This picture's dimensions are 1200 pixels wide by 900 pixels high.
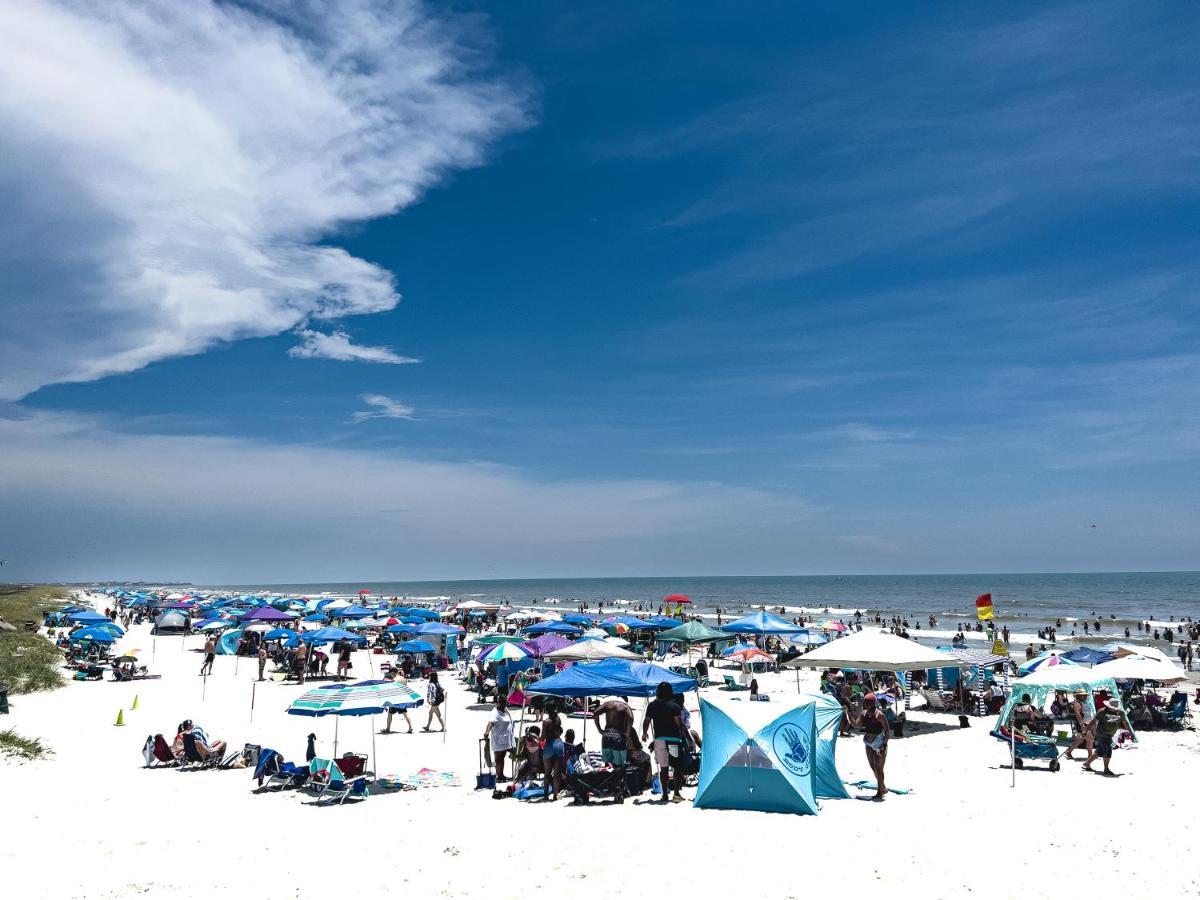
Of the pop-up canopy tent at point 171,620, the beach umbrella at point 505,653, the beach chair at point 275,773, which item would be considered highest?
the beach umbrella at point 505,653

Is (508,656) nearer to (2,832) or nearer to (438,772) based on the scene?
(438,772)

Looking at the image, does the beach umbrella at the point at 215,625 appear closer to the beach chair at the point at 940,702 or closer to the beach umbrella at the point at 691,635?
the beach umbrella at the point at 691,635

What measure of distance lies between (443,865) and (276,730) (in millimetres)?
9529

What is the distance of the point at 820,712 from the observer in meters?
9.91

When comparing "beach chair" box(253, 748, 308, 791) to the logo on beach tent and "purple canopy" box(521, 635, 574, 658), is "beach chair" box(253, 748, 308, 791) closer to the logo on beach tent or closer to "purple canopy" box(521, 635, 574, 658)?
the logo on beach tent

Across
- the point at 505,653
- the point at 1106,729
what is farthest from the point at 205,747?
the point at 1106,729

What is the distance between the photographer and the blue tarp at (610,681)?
11.5 metres

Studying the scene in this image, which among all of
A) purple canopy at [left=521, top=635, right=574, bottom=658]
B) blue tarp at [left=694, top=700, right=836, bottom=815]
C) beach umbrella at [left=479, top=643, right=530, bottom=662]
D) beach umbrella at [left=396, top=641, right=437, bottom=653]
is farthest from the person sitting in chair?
beach umbrella at [left=396, top=641, right=437, bottom=653]

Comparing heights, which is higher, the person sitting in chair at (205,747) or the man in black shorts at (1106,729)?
the man in black shorts at (1106,729)

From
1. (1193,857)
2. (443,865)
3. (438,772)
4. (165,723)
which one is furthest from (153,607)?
(1193,857)

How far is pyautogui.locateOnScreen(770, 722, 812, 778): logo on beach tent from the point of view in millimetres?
9461

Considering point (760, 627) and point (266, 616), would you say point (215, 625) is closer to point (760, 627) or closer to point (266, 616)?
point (266, 616)

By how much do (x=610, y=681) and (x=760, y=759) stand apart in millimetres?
2811

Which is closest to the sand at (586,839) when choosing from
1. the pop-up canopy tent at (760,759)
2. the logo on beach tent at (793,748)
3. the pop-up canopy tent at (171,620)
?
the pop-up canopy tent at (760,759)
